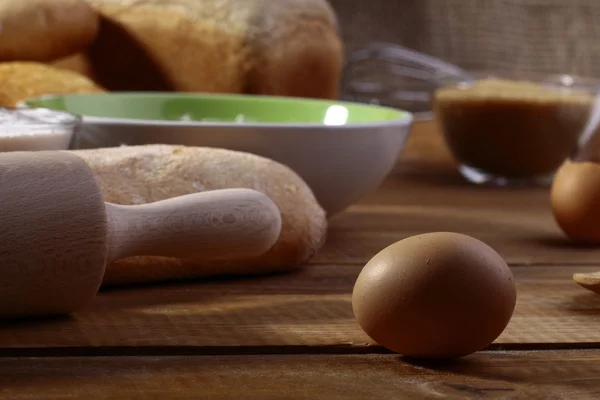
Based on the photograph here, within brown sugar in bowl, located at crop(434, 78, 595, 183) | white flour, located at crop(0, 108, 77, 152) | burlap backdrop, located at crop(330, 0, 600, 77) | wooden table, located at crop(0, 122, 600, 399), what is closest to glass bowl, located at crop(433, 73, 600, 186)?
brown sugar in bowl, located at crop(434, 78, 595, 183)

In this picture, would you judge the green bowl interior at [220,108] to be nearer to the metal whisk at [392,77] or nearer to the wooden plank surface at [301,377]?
the metal whisk at [392,77]

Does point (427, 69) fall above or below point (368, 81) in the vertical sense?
above

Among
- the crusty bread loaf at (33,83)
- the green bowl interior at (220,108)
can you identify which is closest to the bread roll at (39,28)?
the crusty bread loaf at (33,83)

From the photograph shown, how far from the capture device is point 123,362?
0.49 meters

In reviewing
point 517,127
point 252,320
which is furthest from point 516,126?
point 252,320

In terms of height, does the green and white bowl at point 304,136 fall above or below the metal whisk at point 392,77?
above

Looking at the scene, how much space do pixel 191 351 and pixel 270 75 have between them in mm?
821

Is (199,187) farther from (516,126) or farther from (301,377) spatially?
(516,126)

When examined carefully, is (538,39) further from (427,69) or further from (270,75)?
(270,75)

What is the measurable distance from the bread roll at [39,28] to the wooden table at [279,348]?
56 centimetres

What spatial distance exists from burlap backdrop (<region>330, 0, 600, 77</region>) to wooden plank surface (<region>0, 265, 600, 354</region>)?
1.60 metres

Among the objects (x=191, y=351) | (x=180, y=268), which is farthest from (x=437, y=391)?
(x=180, y=268)

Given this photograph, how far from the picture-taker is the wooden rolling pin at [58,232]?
1.71ft

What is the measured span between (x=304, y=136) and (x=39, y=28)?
0.48 metres
